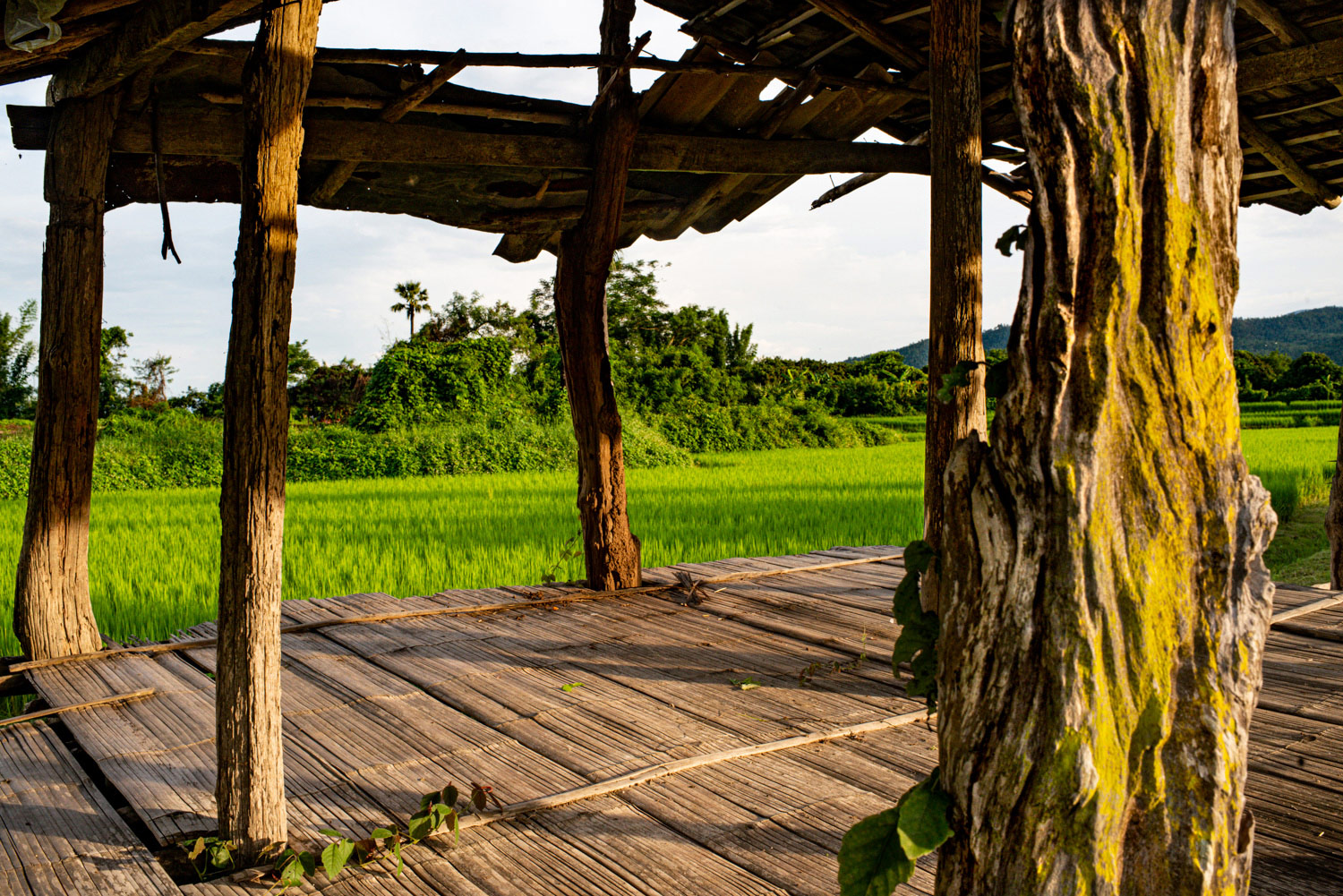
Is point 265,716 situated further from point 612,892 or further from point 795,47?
point 795,47

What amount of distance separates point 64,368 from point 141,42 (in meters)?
1.30

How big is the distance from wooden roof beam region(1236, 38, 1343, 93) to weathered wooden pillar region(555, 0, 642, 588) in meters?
2.68

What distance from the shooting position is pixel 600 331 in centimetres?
499

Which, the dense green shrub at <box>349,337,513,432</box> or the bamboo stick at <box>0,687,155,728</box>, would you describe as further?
the dense green shrub at <box>349,337,513,432</box>

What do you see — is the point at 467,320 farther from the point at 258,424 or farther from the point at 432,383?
the point at 258,424

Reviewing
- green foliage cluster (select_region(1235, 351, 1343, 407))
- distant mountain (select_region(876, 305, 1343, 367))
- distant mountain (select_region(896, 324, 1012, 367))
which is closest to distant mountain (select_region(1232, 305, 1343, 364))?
distant mountain (select_region(876, 305, 1343, 367))

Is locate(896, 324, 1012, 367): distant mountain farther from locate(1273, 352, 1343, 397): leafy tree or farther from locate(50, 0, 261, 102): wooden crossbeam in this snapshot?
locate(50, 0, 261, 102): wooden crossbeam

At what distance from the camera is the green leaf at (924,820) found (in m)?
1.22

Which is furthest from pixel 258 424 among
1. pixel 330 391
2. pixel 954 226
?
pixel 330 391

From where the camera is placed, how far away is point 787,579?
558 cm

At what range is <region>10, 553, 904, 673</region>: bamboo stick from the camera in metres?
3.86

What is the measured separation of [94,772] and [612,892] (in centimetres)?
173

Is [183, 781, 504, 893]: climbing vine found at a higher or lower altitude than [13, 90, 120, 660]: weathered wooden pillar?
lower

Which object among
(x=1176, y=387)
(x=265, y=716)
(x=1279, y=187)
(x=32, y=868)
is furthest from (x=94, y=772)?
(x=1279, y=187)
